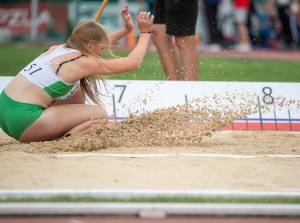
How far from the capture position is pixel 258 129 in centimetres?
530

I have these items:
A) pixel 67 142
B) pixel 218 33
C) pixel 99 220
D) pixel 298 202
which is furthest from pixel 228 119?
pixel 218 33

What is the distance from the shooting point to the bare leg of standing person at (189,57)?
5.66m

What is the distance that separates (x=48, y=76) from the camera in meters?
4.04

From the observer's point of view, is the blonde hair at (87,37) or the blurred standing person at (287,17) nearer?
the blonde hair at (87,37)

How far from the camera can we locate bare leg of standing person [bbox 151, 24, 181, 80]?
5789 millimetres

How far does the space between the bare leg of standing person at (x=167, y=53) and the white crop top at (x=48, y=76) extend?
180 cm

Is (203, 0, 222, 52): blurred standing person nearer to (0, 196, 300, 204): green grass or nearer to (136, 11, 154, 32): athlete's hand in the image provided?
(136, 11, 154, 32): athlete's hand

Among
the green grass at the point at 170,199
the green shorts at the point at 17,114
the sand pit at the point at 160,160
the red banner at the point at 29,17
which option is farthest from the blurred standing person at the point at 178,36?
the red banner at the point at 29,17

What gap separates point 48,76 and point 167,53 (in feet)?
6.80

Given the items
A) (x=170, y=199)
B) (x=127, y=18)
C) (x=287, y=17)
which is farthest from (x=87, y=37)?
(x=287, y=17)

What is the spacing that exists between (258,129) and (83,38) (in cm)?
221

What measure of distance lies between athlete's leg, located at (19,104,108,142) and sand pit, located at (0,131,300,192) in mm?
97

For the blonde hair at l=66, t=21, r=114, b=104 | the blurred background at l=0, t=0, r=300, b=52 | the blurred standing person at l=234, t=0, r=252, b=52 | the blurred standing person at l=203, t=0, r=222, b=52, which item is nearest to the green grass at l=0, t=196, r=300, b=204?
the blonde hair at l=66, t=21, r=114, b=104

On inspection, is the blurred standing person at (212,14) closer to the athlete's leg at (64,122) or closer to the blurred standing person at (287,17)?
the blurred standing person at (287,17)
